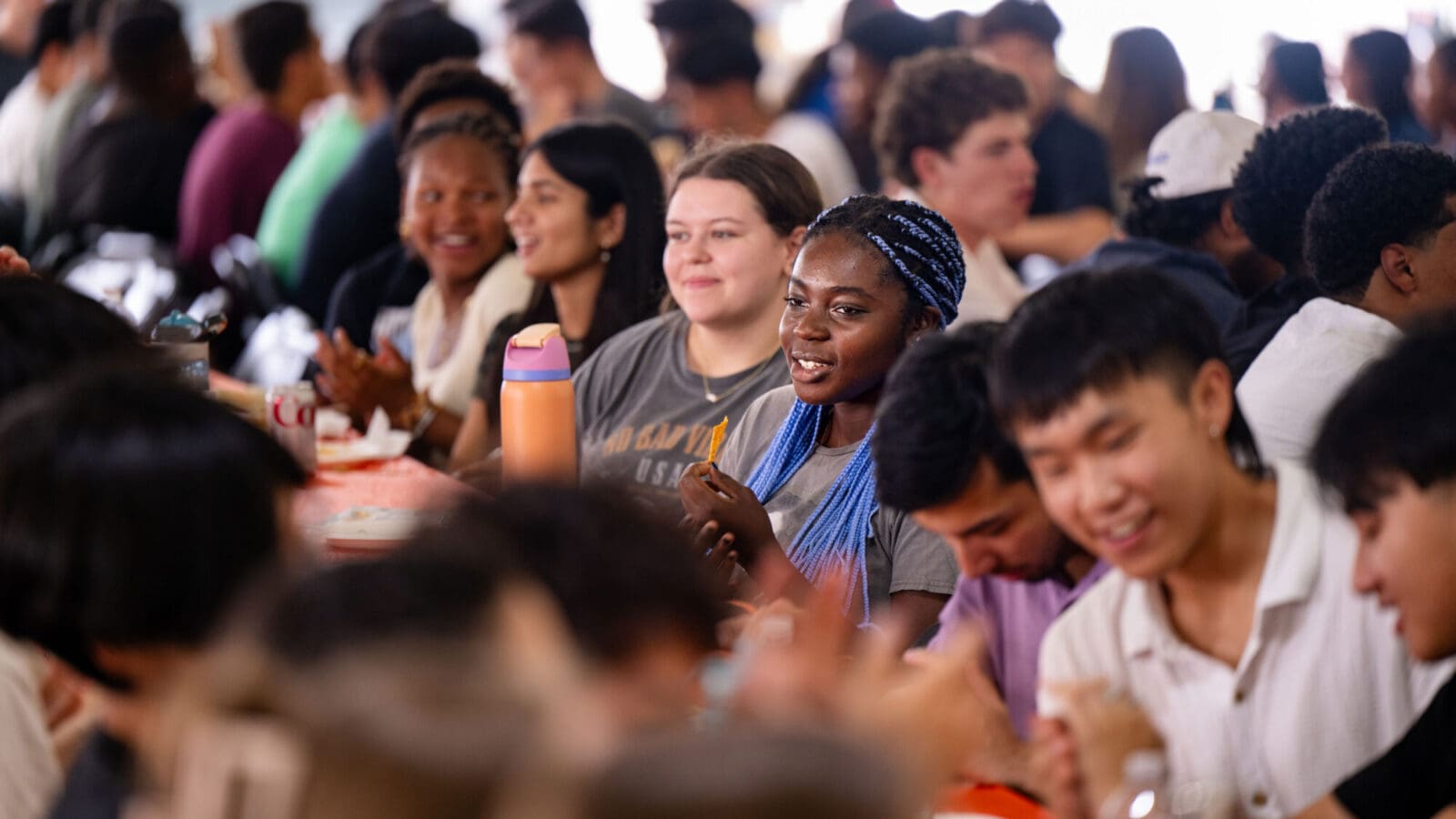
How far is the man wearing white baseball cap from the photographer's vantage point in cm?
358

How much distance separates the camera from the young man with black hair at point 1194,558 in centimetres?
157

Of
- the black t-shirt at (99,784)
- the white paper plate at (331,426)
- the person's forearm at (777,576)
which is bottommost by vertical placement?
the white paper plate at (331,426)

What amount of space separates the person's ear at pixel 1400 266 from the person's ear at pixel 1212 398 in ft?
3.73

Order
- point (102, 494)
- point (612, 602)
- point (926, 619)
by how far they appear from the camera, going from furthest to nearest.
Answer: point (926, 619) < point (102, 494) < point (612, 602)

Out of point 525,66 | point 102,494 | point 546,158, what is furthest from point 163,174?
point 102,494

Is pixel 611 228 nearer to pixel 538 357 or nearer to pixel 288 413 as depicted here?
pixel 288 413

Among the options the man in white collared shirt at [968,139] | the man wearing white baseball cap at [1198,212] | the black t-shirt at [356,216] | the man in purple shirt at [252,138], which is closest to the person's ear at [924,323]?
the man wearing white baseball cap at [1198,212]

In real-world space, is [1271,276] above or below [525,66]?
below

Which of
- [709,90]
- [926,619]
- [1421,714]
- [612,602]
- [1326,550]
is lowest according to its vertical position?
[926,619]

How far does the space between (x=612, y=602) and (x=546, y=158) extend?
280 centimetres

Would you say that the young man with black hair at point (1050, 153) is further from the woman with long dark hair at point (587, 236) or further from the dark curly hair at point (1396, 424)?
the dark curly hair at point (1396, 424)

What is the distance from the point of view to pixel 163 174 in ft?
19.7

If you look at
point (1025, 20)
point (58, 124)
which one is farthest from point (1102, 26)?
point (58, 124)

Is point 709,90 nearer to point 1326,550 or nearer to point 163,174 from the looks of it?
point 163,174
